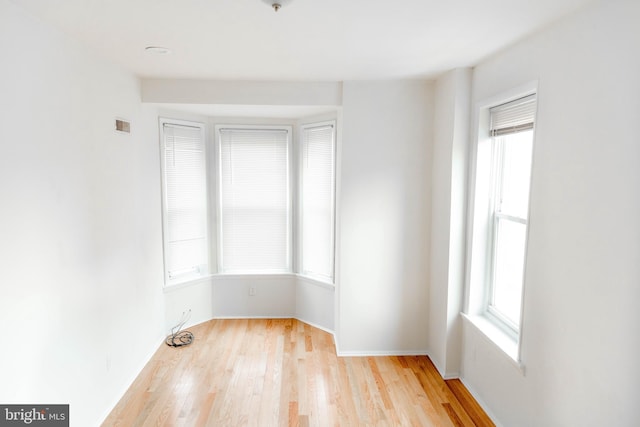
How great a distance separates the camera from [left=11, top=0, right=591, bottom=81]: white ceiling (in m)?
1.83

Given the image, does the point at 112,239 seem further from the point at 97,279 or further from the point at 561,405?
the point at 561,405

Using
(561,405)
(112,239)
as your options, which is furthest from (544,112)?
(112,239)

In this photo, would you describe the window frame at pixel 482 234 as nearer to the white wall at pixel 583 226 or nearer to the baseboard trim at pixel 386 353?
the white wall at pixel 583 226

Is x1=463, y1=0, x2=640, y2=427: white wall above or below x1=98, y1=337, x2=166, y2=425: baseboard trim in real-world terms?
above

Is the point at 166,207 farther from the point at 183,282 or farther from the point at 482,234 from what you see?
the point at 482,234

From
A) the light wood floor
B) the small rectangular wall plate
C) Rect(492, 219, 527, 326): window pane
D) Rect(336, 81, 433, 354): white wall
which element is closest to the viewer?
Rect(492, 219, 527, 326): window pane

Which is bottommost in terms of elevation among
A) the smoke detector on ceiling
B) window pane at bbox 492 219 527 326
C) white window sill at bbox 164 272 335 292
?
white window sill at bbox 164 272 335 292

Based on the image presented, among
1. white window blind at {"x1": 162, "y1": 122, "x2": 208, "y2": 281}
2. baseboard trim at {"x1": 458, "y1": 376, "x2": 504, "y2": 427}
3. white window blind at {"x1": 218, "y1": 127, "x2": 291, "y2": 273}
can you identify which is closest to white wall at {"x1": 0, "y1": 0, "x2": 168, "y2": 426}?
white window blind at {"x1": 162, "y1": 122, "x2": 208, "y2": 281}

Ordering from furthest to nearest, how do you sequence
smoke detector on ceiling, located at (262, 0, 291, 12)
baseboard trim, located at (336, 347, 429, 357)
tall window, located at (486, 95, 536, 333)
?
1. baseboard trim, located at (336, 347, 429, 357)
2. tall window, located at (486, 95, 536, 333)
3. smoke detector on ceiling, located at (262, 0, 291, 12)

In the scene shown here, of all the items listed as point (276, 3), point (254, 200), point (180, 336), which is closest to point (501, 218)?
point (276, 3)

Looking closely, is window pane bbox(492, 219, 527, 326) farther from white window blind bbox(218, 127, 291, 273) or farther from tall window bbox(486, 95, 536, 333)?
white window blind bbox(218, 127, 291, 273)

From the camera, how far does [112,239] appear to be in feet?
9.30

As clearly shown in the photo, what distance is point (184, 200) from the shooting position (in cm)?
409

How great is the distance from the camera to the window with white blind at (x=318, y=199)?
13.1 feet
